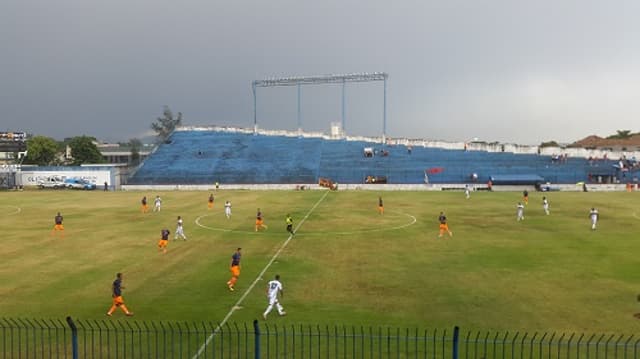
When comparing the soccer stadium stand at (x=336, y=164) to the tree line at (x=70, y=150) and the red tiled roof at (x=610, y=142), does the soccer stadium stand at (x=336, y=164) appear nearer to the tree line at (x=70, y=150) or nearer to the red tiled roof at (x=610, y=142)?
the tree line at (x=70, y=150)

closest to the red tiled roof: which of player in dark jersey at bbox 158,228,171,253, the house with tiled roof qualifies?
the house with tiled roof

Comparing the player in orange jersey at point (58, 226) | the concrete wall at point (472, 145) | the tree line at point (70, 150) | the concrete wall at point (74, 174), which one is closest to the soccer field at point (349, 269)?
the player in orange jersey at point (58, 226)

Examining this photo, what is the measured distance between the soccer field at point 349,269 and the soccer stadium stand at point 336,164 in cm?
4478

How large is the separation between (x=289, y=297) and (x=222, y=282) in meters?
3.96

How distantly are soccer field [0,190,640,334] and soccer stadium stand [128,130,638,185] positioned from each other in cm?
4478

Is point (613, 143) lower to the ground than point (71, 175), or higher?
higher

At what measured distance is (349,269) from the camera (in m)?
24.9

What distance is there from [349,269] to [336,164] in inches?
2891

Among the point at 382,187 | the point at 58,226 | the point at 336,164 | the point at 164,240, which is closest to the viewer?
the point at 164,240

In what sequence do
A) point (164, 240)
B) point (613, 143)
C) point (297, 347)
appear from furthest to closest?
point (613, 143) → point (164, 240) → point (297, 347)

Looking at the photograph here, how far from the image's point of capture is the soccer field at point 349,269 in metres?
18.2

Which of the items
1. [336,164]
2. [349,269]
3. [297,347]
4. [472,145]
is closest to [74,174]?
[336,164]

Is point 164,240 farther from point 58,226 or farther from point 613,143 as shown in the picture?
point 613,143

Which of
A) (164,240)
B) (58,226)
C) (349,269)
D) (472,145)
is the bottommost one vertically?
(349,269)
